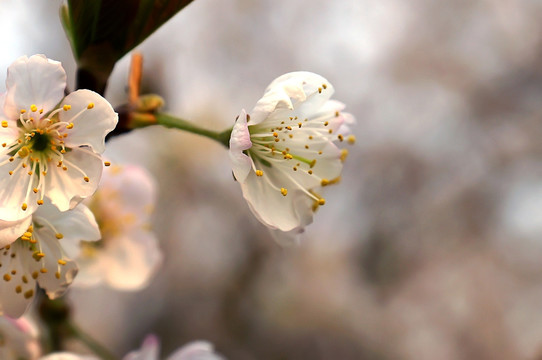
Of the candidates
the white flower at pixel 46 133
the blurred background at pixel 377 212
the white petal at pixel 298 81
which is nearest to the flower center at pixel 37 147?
the white flower at pixel 46 133

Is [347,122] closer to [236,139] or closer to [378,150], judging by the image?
[236,139]

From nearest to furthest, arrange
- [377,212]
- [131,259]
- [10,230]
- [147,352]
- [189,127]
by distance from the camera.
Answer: [10,230] < [189,127] < [147,352] < [131,259] < [377,212]

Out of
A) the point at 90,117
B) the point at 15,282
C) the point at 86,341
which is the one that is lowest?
the point at 86,341

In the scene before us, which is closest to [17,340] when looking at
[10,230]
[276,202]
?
[10,230]

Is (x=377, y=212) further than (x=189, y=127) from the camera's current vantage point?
Yes

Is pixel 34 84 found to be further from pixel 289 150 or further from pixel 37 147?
pixel 289 150

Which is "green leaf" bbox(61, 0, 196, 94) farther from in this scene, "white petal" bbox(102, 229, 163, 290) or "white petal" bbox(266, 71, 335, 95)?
"white petal" bbox(102, 229, 163, 290)

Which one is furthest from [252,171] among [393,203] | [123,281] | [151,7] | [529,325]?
→ [529,325]
